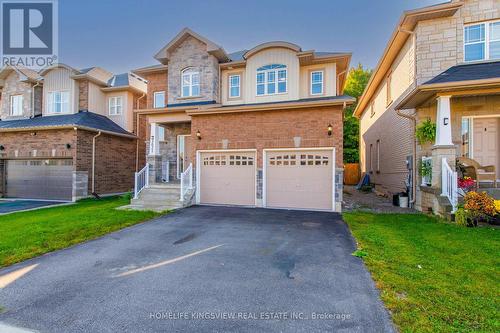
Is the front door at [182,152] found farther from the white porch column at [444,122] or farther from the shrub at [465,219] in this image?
the shrub at [465,219]

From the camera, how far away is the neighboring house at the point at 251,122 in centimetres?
972

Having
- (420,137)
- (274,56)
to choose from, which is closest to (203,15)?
(274,56)

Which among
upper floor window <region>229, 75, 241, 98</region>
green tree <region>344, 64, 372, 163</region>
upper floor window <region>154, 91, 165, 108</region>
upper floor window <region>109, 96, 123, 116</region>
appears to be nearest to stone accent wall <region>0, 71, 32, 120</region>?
upper floor window <region>109, 96, 123, 116</region>

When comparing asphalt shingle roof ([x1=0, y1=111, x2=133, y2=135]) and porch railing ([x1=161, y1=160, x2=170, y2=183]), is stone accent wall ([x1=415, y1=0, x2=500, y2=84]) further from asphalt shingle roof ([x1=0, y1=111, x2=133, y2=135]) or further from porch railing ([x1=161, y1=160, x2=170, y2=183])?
asphalt shingle roof ([x1=0, y1=111, x2=133, y2=135])

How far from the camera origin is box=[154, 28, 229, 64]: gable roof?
500 inches

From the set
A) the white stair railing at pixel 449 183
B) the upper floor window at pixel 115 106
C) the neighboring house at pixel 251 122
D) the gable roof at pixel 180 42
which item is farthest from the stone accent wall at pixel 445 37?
the upper floor window at pixel 115 106

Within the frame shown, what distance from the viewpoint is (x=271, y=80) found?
12180 millimetres

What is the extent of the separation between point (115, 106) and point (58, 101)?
11.1ft

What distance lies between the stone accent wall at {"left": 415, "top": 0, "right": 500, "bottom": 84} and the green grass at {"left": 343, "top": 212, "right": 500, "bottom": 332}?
5.93 m

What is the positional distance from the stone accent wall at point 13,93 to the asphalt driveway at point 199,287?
16168mm

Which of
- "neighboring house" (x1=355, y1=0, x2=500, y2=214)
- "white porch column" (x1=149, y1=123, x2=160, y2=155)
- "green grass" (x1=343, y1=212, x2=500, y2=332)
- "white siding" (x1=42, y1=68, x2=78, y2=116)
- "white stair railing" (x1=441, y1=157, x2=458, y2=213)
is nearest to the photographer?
"green grass" (x1=343, y1=212, x2=500, y2=332)

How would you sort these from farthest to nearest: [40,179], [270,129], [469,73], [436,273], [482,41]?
1. [40,179]
2. [270,129]
3. [482,41]
4. [469,73]
5. [436,273]

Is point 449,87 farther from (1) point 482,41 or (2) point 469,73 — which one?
(1) point 482,41

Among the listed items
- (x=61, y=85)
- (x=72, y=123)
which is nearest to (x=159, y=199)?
(x=72, y=123)
